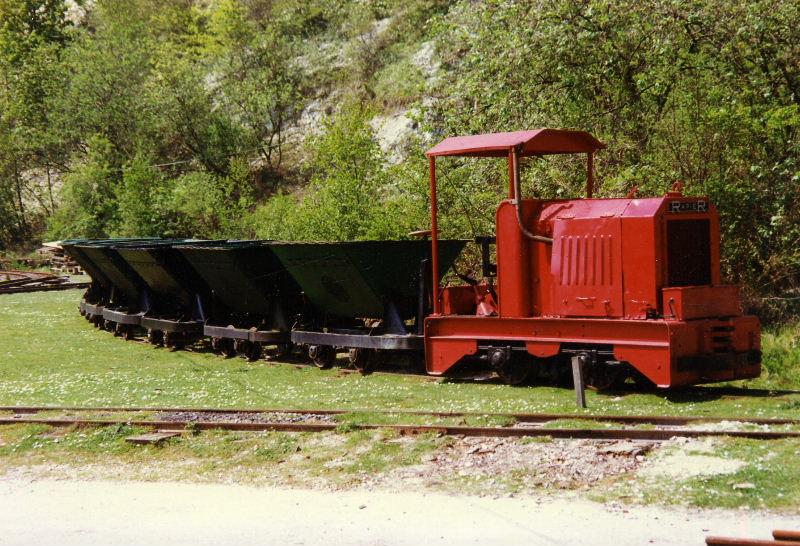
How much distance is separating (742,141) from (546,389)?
7.00 metres

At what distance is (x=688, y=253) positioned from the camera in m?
12.2

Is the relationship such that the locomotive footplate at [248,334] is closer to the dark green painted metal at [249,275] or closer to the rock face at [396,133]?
the dark green painted metal at [249,275]

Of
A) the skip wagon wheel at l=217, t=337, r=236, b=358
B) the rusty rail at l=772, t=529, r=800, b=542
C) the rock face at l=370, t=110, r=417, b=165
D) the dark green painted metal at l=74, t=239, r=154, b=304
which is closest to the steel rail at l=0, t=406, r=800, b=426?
the rusty rail at l=772, t=529, r=800, b=542

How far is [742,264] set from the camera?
17172 mm

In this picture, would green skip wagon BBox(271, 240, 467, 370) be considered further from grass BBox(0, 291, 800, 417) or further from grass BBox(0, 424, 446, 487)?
grass BBox(0, 424, 446, 487)

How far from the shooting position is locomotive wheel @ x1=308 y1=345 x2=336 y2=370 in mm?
16391

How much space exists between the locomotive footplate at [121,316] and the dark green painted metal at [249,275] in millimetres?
3810

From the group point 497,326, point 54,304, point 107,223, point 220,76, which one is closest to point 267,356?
point 497,326

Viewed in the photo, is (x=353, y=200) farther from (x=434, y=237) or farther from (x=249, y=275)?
(x=434, y=237)

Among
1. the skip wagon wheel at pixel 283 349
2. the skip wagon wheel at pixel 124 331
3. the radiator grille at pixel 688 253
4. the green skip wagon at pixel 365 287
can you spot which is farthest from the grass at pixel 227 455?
the skip wagon wheel at pixel 124 331

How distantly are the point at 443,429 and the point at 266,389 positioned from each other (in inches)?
190

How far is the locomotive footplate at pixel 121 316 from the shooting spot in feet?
70.4

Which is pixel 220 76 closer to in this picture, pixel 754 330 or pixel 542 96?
pixel 542 96

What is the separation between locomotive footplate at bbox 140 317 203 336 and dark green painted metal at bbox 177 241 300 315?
1.48 meters
